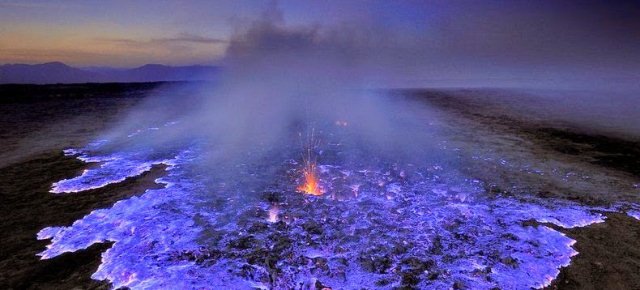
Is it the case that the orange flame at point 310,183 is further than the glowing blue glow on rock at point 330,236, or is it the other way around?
the orange flame at point 310,183

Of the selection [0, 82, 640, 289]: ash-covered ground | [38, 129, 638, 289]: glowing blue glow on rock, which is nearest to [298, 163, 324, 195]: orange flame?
[0, 82, 640, 289]: ash-covered ground

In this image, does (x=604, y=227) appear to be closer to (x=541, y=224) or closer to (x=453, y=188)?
(x=541, y=224)

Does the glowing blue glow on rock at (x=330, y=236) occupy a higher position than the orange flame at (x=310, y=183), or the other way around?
the orange flame at (x=310, y=183)

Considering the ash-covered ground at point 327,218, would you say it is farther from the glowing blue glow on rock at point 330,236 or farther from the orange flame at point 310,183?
the orange flame at point 310,183

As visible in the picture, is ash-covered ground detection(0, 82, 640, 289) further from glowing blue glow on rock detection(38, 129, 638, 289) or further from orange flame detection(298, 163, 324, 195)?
orange flame detection(298, 163, 324, 195)

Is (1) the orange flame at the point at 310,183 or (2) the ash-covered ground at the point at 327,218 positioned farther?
(1) the orange flame at the point at 310,183

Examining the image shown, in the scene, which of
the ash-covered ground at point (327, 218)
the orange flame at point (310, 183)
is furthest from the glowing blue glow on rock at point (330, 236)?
the orange flame at point (310, 183)
